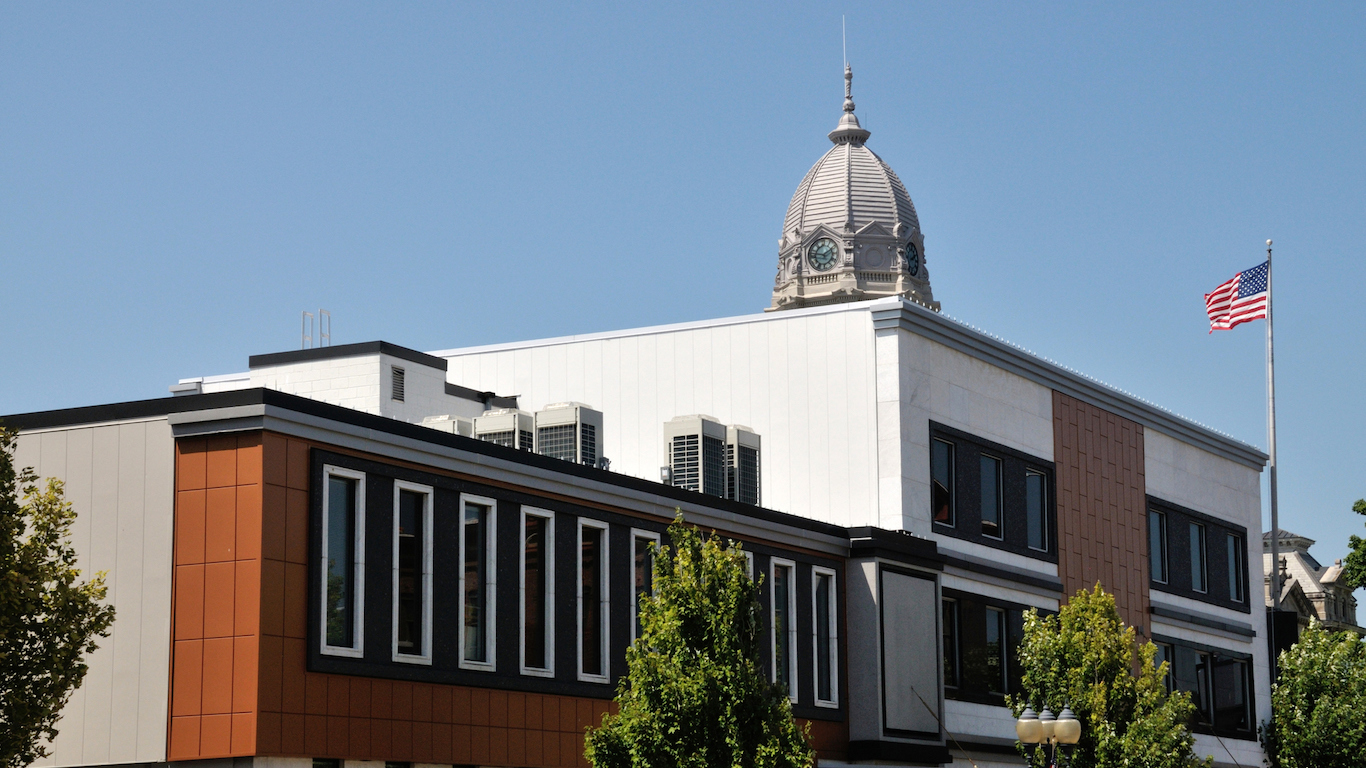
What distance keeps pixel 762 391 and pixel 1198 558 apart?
1831cm

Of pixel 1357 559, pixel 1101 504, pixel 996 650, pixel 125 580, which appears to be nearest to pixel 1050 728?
pixel 125 580

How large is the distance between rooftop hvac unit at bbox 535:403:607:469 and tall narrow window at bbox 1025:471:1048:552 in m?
12.4

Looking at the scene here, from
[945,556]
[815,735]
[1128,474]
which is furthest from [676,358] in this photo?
[1128,474]

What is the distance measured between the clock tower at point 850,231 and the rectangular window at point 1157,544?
7474cm

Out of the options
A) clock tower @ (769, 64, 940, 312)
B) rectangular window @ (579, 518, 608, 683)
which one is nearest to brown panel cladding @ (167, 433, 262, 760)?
rectangular window @ (579, 518, 608, 683)

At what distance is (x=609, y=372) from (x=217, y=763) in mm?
20667

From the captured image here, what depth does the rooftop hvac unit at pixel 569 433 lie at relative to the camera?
36.2 m

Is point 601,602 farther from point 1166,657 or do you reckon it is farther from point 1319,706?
point 1319,706

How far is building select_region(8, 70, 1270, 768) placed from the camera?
79.2 ft

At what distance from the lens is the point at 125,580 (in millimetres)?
24656

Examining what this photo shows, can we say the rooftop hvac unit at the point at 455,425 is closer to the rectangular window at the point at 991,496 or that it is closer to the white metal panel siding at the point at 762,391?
the white metal panel siding at the point at 762,391

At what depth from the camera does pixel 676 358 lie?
138 ft

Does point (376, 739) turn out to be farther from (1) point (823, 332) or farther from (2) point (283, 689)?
(1) point (823, 332)

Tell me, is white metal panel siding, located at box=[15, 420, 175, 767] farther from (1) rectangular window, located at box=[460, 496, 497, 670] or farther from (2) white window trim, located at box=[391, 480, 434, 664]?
(1) rectangular window, located at box=[460, 496, 497, 670]
